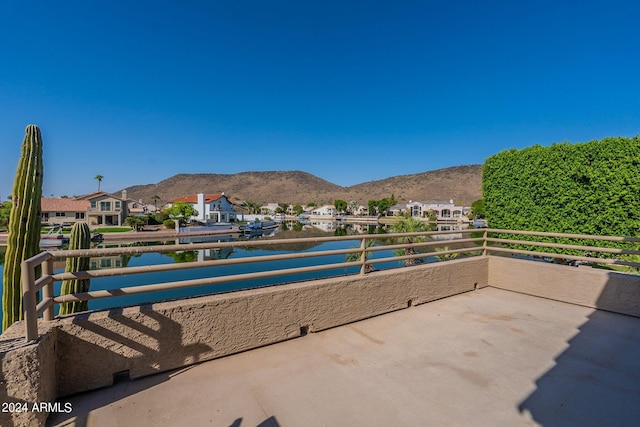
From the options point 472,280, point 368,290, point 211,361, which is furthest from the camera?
point 472,280

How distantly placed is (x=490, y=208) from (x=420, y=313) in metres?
5.72

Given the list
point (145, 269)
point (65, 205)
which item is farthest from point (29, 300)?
point (65, 205)

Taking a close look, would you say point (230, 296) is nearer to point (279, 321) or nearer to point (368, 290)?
point (279, 321)

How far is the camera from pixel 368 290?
13.9 feet

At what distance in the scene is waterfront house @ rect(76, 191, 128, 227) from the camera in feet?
156

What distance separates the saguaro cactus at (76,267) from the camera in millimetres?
3794

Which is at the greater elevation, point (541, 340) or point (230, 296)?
point (230, 296)

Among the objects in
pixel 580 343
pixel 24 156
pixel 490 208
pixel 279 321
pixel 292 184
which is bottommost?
pixel 580 343

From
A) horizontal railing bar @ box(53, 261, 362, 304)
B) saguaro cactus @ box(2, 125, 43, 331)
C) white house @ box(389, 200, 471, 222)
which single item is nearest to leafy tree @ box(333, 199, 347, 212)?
white house @ box(389, 200, 471, 222)

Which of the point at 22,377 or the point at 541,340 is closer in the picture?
the point at 22,377

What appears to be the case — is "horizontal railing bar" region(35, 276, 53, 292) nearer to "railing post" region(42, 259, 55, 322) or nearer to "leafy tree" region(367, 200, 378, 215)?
"railing post" region(42, 259, 55, 322)

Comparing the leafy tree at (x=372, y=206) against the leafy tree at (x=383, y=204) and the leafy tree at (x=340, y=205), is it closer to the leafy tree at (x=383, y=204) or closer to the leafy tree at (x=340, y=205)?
the leafy tree at (x=383, y=204)

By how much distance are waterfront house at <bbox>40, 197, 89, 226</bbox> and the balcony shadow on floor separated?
55.9 m

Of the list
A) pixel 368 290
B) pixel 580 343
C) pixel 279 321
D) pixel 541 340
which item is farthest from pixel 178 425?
pixel 580 343
